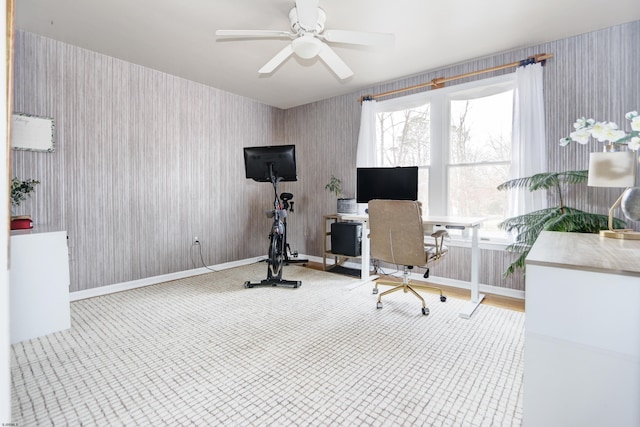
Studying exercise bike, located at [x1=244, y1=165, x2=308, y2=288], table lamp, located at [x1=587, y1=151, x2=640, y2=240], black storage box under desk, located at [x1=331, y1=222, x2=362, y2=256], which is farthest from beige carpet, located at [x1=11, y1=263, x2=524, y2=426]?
black storage box under desk, located at [x1=331, y1=222, x2=362, y2=256]

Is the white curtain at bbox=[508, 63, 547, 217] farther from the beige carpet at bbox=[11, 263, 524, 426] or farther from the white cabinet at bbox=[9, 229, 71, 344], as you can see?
the white cabinet at bbox=[9, 229, 71, 344]

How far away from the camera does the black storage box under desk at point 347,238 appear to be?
12.8 feet

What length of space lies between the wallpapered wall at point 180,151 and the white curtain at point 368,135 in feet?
0.73

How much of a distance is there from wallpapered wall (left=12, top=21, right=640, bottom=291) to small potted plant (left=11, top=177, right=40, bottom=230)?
8 centimetres

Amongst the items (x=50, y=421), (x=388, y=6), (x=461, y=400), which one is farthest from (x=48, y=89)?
(x=461, y=400)

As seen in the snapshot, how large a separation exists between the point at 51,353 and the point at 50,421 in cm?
80

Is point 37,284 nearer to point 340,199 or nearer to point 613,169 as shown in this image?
point 340,199

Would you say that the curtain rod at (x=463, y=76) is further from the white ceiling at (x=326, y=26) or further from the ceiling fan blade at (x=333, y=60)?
the ceiling fan blade at (x=333, y=60)

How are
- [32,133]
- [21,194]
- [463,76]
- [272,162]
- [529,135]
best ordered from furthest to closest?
1. [272,162]
2. [463,76]
3. [529,135]
4. [32,133]
5. [21,194]

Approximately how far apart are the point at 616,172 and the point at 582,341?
3.22 ft

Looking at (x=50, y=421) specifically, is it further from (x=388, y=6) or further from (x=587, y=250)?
(x=388, y=6)

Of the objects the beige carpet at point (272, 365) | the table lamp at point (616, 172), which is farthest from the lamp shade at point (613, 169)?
the beige carpet at point (272, 365)

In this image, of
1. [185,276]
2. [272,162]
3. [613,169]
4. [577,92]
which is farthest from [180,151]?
[577,92]

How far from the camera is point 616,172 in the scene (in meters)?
1.45
